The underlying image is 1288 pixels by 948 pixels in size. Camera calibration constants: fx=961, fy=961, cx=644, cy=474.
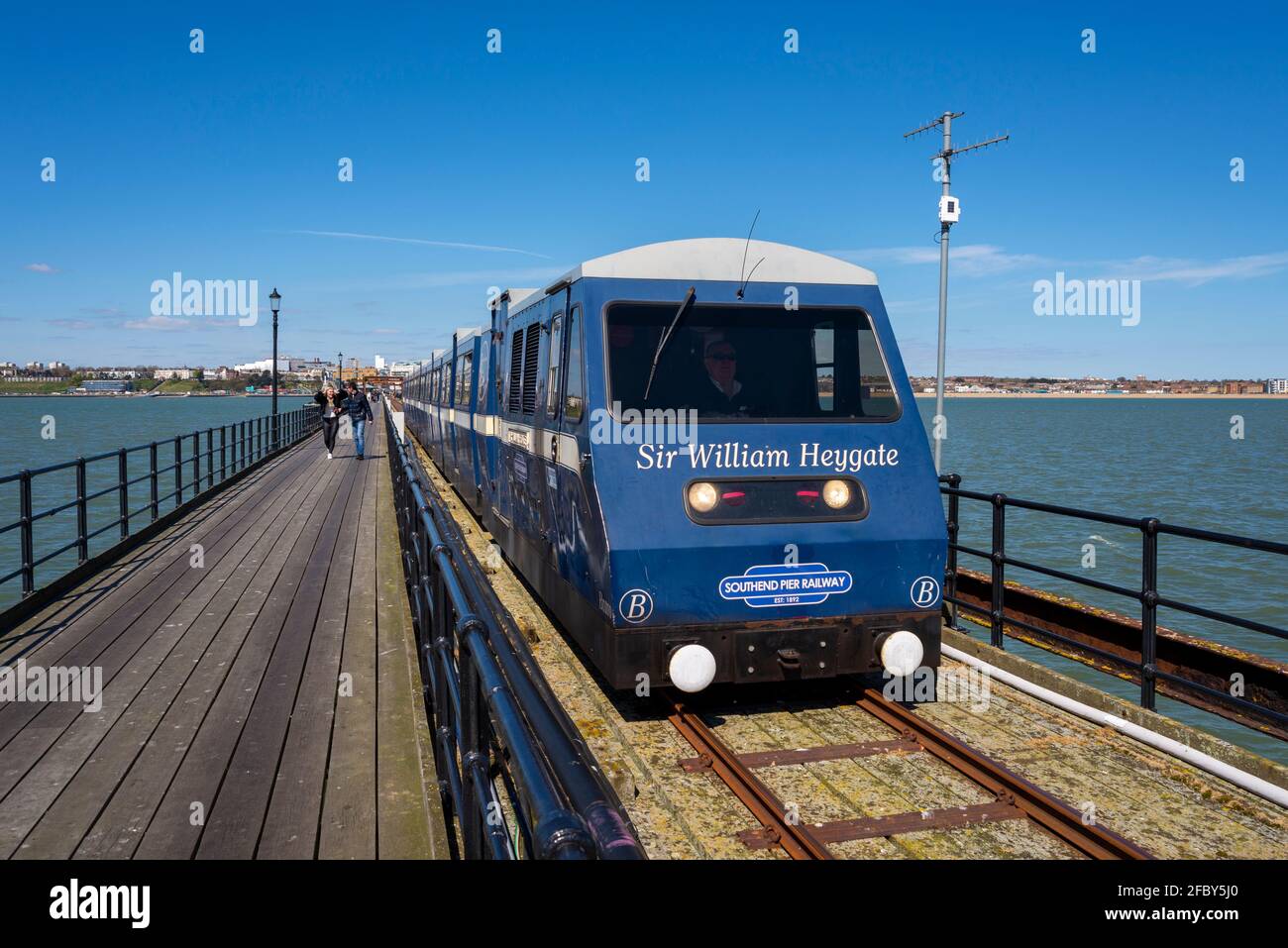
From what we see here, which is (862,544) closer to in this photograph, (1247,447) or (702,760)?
(702,760)

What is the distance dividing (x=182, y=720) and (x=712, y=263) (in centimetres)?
453

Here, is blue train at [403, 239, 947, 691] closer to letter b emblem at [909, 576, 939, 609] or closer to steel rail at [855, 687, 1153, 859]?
letter b emblem at [909, 576, 939, 609]

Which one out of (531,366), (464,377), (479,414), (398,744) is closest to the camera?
(398,744)

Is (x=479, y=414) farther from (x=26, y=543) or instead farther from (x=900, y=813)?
(x=900, y=813)

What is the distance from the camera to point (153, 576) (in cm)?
999

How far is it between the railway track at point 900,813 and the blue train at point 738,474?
48cm

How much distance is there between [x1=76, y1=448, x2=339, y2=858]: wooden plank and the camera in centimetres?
431

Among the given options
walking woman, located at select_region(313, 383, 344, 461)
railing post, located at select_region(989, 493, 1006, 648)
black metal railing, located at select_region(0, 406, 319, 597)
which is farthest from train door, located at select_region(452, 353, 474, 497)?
walking woman, located at select_region(313, 383, 344, 461)

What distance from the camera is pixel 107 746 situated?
5.36 metres

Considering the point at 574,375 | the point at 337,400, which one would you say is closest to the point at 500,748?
the point at 574,375

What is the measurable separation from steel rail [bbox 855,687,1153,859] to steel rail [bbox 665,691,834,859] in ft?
3.87
